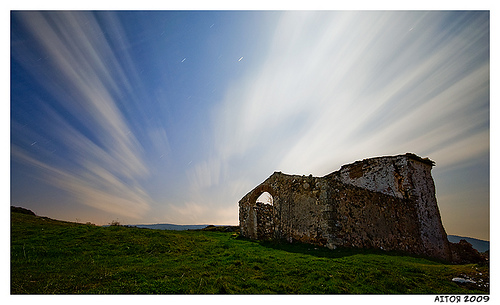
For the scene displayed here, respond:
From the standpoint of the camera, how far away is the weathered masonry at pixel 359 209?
38.0ft

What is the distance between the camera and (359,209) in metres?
12.0

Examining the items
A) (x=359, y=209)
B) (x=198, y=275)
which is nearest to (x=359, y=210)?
(x=359, y=209)

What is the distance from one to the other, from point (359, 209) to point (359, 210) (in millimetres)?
53

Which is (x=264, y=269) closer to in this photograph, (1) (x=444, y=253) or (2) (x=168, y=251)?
(2) (x=168, y=251)

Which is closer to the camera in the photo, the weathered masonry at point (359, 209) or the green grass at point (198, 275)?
the green grass at point (198, 275)

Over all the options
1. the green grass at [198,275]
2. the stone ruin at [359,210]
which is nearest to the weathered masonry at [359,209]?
the stone ruin at [359,210]

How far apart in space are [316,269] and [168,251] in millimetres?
6579

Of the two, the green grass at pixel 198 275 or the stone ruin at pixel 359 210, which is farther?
the stone ruin at pixel 359 210

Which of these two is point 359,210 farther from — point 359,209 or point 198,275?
point 198,275

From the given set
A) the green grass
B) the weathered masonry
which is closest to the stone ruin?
the weathered masonry

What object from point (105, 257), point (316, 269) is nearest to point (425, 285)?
point (316, 269)

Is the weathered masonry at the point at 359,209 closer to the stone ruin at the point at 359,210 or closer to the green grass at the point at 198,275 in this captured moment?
the stone ruin at the point at 359,210

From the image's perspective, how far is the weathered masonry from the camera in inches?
456

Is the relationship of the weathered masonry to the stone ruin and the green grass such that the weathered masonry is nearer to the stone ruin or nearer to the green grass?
the stone ruin
